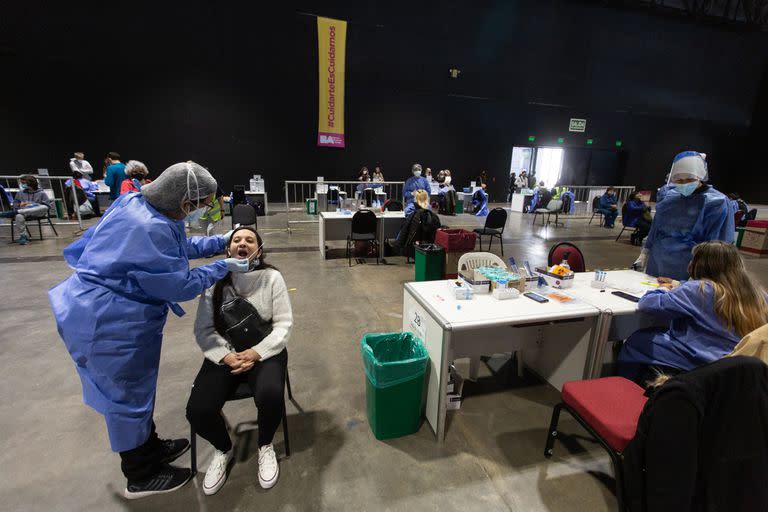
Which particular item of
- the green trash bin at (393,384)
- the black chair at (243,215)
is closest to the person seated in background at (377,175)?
the black chair at (243,215)

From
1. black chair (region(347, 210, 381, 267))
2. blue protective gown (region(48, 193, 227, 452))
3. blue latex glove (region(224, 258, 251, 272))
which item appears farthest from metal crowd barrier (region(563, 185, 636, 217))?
blue protective gown (region(48, 193, 227, 452))

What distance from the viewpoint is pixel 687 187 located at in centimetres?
249

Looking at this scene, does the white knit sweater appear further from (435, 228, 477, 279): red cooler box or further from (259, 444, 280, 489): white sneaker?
(435, 228, 477, 279): red cooler box

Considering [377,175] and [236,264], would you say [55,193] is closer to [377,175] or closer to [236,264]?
[377,175]

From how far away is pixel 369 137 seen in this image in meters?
11.0

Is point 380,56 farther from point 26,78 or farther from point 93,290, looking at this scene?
point 93,290

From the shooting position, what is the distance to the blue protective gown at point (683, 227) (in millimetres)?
2457

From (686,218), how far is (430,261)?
2.35m

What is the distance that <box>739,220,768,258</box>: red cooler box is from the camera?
6.66 metres

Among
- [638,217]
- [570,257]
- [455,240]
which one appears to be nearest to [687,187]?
[570,257]

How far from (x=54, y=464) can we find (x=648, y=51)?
1753cm

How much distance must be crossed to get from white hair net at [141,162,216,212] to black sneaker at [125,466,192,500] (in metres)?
1.30

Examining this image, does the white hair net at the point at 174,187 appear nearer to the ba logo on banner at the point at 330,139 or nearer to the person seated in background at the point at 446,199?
the person seated in background at the point at 446,199

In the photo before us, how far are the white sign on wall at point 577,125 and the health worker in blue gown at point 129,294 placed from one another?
14199 mm
